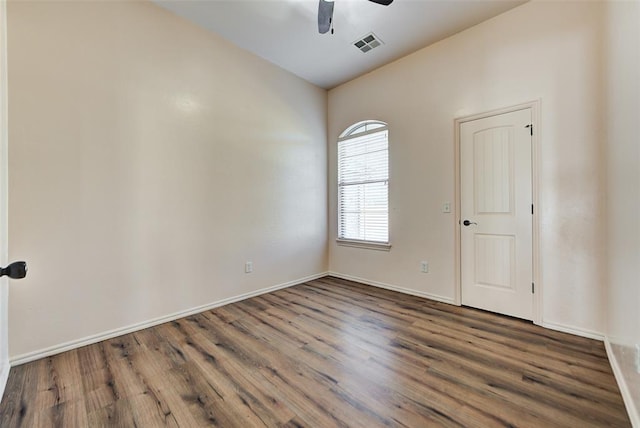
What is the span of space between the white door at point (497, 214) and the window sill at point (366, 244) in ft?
3.14

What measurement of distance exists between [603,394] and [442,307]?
140cm

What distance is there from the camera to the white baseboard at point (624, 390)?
1303 mm

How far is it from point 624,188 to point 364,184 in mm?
2591

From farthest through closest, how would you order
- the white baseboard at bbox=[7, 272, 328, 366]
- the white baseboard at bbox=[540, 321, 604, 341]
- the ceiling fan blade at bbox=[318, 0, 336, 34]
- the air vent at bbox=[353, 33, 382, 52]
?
the air vent at bbox=[353, 33, 382, 52], the white baseboard at bbox=[540, 321, 604, 341], the ceiling fan blade at bbox=[318, 0, 336, 34], the white baseboard at bbox=[7, 272, 328, 366]

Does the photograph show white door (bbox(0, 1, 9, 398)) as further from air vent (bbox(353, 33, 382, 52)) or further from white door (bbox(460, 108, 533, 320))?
white door (bbox(460, 108, 533, 320))

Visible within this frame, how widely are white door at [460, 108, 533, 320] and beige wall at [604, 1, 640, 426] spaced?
55cm

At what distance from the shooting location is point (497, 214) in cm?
271

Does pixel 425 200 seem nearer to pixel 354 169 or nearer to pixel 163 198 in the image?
pixel 354 169

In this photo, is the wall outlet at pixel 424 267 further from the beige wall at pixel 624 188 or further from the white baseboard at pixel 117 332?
the white baseboard at pixel 117 332

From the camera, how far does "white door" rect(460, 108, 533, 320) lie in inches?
100

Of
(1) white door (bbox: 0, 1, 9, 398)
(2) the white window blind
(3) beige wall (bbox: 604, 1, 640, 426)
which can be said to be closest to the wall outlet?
(2) the white window blind

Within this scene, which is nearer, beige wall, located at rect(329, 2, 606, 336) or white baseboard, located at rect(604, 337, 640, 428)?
white baseboard, located at rect(604, 337, 640, 428)

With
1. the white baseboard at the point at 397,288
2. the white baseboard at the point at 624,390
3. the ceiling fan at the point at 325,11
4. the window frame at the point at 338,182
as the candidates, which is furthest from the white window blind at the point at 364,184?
the white baseboard at the point at 624,390

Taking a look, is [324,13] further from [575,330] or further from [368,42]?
[575,330]
